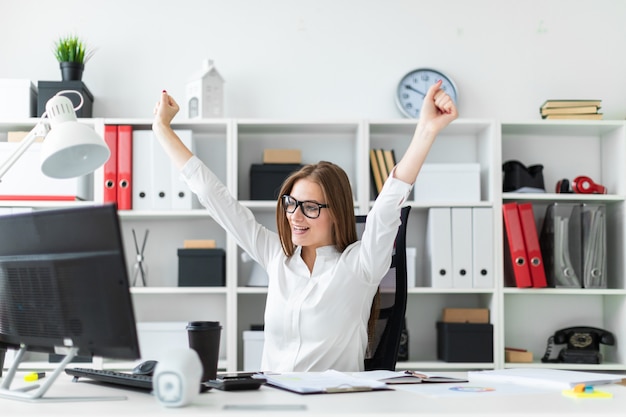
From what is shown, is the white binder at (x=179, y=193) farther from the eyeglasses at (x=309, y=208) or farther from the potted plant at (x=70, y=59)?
the eyeglasses at (x=309, y=208)

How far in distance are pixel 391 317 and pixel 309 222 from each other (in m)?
0.38

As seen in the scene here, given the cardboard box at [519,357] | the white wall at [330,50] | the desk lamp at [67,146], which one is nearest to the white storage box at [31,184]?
the white wall at [330,50]

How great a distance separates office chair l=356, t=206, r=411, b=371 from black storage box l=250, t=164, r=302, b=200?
4.24 feet

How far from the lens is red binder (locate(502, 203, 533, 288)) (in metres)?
3.48

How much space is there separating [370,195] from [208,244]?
783 millimetres

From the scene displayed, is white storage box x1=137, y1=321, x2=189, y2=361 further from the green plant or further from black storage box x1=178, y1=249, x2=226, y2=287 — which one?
the green plant

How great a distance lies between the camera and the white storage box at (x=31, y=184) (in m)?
3.49

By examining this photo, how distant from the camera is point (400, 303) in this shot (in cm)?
235

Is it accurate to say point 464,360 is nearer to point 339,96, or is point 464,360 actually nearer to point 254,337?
point 254,337

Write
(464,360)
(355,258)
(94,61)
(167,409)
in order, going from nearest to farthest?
(167,409), (355,258), (464,360), (94,61)

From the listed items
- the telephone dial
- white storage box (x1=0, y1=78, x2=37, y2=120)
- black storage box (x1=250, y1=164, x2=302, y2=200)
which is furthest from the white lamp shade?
the telephone dial

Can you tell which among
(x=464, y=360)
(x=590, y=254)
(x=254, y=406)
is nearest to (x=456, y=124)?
(x=590, y=254)

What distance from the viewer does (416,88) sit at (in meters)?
3.80

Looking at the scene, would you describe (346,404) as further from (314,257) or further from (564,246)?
(564,246)
